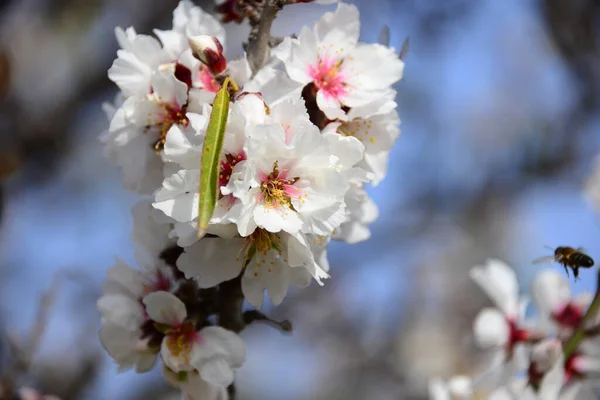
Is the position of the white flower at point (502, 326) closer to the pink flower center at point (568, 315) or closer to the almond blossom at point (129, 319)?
the pink flower center at point (568, 315)

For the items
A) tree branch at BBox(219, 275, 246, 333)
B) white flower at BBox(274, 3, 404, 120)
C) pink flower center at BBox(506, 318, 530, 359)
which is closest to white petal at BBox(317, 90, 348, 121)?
white flower at BBox(274, 3, 404, 120)

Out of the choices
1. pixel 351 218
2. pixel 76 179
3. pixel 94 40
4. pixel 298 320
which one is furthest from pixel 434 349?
pixel 351 218

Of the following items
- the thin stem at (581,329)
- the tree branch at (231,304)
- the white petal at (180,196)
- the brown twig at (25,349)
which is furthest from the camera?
the brown twig at (25,349)

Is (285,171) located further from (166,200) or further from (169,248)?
(169,248)

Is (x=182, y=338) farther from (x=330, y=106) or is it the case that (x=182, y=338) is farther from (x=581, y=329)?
(x=581, y=329)

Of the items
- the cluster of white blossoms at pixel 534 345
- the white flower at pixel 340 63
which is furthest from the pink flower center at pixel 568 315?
the white flower at pixel 340 63

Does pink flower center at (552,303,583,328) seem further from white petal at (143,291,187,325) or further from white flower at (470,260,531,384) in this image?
white petal at (143,291,187,325)

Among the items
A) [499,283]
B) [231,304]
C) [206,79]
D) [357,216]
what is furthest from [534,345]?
[206,79]
